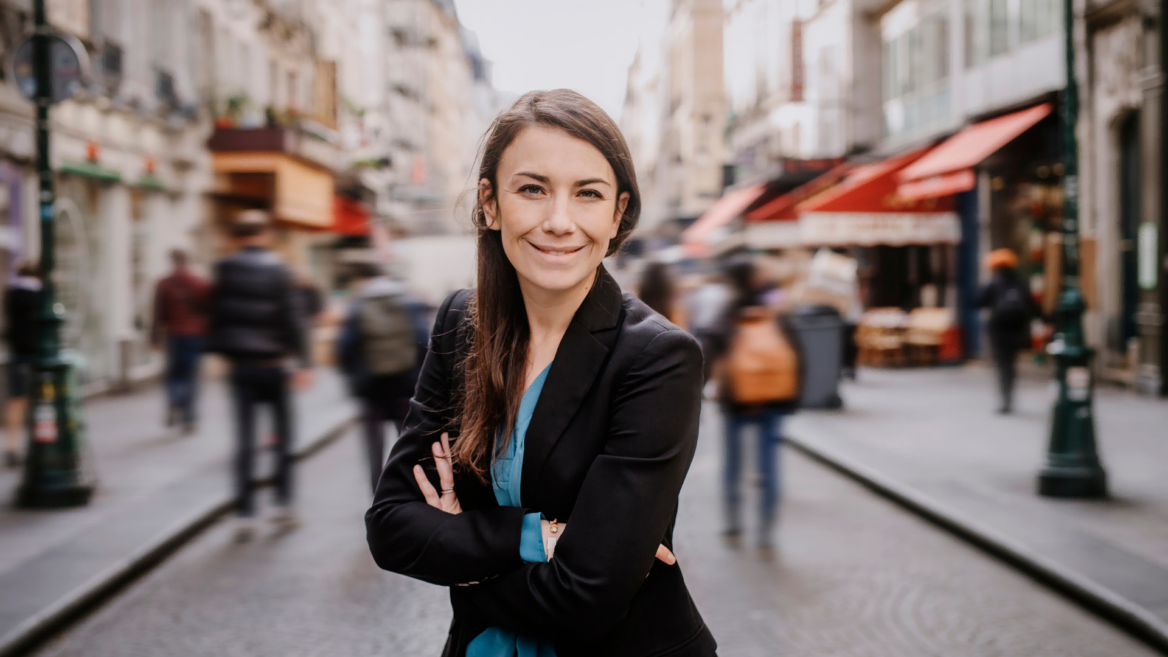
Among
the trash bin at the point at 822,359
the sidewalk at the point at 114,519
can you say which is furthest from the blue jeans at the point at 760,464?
the trash bin at the point at 822,359

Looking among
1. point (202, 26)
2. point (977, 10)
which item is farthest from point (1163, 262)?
point (202, 26)

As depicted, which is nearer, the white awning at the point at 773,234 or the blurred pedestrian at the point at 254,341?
the blurred pedestrian at the point at 254,341

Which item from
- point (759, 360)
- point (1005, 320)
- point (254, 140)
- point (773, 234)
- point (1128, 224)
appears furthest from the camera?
point (773, 234)

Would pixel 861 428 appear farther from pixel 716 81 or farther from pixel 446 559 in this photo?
pixel 716 81

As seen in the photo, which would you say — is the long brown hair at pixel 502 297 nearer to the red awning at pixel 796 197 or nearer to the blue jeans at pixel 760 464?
the blue jeans at pixel 760 464

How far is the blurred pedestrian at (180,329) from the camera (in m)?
12.4

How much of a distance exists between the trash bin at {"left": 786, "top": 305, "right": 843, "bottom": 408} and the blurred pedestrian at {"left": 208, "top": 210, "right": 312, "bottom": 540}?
A: 25.5 ft

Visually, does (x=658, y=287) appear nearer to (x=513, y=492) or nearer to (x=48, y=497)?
(x=48, y=497)

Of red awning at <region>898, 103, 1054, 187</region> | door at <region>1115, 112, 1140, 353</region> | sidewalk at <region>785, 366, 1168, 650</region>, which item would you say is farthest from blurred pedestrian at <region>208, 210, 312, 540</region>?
door at <region>1115, 112, 1140, 353</region>

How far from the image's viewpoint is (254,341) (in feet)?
23.9

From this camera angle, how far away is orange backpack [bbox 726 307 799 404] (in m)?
6.83

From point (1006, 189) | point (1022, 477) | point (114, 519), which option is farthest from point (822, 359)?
point (114, 519)

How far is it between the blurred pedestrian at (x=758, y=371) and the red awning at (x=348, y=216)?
77.1 feet

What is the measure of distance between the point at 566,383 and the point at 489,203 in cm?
41
